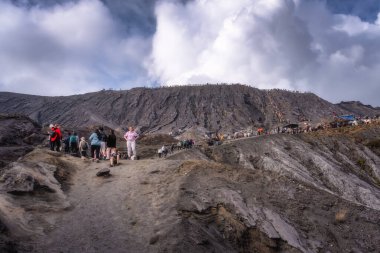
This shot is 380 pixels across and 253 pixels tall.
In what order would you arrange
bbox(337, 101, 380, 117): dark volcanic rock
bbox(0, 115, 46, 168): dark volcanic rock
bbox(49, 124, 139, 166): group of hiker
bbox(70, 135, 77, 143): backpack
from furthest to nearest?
bbox(337, 101, 380, 117): dark volcanic rock, bbox(0, 115, 46, 168): dark volcanic rock, bbox(70, 135, 77, 143): backpack, bbox(49, 124, 139, 166): group of hiker

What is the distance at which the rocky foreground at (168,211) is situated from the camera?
1016 centimetres

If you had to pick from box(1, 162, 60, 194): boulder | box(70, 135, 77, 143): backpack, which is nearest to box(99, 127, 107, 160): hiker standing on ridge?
box(70, 135, 77, 143): backpack

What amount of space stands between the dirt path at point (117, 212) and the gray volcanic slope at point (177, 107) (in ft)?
240

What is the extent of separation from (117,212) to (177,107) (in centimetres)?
8935

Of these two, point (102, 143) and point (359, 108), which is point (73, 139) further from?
point (359, 108)

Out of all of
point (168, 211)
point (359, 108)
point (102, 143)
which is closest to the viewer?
point (168, 211)

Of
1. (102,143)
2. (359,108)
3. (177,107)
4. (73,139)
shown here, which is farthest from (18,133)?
(359,108)

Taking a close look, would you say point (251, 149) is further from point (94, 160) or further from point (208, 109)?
point (208, 109)

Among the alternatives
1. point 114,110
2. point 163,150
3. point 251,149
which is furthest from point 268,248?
point 114,110

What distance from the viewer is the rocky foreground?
10164 millimetres

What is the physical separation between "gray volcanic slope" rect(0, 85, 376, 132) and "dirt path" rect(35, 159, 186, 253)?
2878 inches

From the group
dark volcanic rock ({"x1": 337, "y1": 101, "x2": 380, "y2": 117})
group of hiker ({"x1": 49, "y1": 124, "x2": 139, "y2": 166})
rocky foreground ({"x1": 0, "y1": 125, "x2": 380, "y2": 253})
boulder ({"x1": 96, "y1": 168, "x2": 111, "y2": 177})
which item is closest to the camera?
rocky foreground ({"x1": 0, "y1": 125, "x2": 380, "y2": 253})

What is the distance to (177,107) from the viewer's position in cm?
10112

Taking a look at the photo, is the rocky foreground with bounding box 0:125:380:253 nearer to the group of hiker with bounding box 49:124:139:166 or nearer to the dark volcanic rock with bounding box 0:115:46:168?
the group of hiker with bounding box 49:124:139:166
